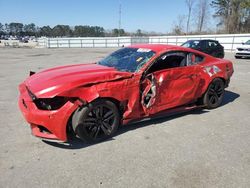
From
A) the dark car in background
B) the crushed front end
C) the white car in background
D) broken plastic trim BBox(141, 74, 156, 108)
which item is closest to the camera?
the crushed front end

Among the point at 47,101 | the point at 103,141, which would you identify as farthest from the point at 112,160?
the point at 47,101

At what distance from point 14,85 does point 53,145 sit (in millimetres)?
5602

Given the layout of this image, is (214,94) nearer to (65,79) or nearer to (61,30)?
(65,79)

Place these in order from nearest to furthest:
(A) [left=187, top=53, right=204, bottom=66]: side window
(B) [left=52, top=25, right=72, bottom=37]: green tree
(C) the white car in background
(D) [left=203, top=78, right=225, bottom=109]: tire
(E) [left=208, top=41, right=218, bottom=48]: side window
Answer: (A) [left=187, top=53, right=204, bottom=66]: side window < (D) [left=203, top=78, right=225, bottom=109]: tire < (E) [left=208, top=41, right=218, bottom=48]: side window < (C) the white car in background < (B) [left=52, top=25, right=72, bottom=37]: green tree

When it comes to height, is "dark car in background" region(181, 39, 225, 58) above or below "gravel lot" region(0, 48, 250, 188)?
above

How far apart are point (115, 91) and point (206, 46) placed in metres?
15.1

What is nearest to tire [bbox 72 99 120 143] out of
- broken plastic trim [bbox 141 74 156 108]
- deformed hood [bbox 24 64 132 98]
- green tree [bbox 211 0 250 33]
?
deformed hood [bbox 24 64 132 98]

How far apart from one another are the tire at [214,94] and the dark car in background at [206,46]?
11647 mm

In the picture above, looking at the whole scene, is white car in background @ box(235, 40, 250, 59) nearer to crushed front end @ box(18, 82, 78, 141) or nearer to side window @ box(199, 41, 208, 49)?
side window @ box(199, 41, 208, 49)

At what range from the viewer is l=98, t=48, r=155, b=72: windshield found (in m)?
4.67

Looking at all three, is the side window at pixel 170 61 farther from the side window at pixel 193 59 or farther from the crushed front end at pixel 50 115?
the crushed front end at pixel 50 115

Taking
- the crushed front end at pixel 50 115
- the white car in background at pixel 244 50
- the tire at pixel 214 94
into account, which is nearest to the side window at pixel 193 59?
the tire at pixel 214 94

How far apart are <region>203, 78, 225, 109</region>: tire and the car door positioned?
0.50 m

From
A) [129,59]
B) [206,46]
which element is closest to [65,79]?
[129,59]
